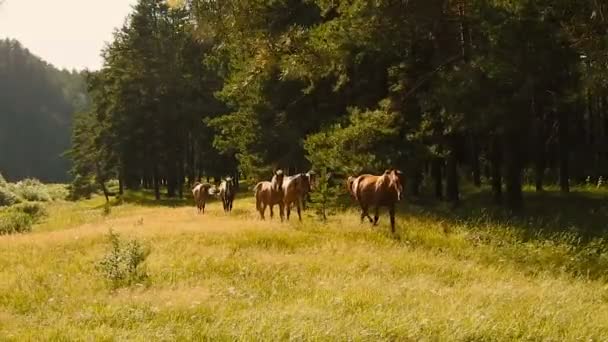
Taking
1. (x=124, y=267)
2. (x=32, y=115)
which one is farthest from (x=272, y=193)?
(x=32, y=115)

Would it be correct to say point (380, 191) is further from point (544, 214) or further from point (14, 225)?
point (14, 225)

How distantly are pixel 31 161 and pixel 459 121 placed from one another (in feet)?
489

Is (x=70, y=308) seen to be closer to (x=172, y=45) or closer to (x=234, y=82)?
(x=234, y=82)

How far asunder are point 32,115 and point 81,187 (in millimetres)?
119607

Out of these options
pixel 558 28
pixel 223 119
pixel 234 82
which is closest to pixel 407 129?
pixel 558 28

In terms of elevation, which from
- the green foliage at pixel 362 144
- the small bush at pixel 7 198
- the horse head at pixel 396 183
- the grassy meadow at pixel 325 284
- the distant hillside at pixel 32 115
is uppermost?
the distant hillside at pixel 32 115

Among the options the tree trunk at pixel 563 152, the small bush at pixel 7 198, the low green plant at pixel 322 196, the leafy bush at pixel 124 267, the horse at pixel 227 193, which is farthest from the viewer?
the small bush at pixel 7 198

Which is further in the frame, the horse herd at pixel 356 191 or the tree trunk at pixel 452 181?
the tree trunk at pixel 452 181

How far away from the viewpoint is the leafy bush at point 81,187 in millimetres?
58000

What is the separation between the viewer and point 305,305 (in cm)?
823

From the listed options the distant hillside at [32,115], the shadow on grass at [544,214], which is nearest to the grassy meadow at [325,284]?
the shadow on grass at [544,214]

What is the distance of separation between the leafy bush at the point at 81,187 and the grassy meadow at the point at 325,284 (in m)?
44.3

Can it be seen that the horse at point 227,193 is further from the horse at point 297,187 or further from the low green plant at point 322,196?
the low green plant at point 322,196

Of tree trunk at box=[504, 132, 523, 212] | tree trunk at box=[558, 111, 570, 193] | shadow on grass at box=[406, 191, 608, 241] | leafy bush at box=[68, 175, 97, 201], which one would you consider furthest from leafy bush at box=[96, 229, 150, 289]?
leafy bush at box=[68, 175, 97, 201]
